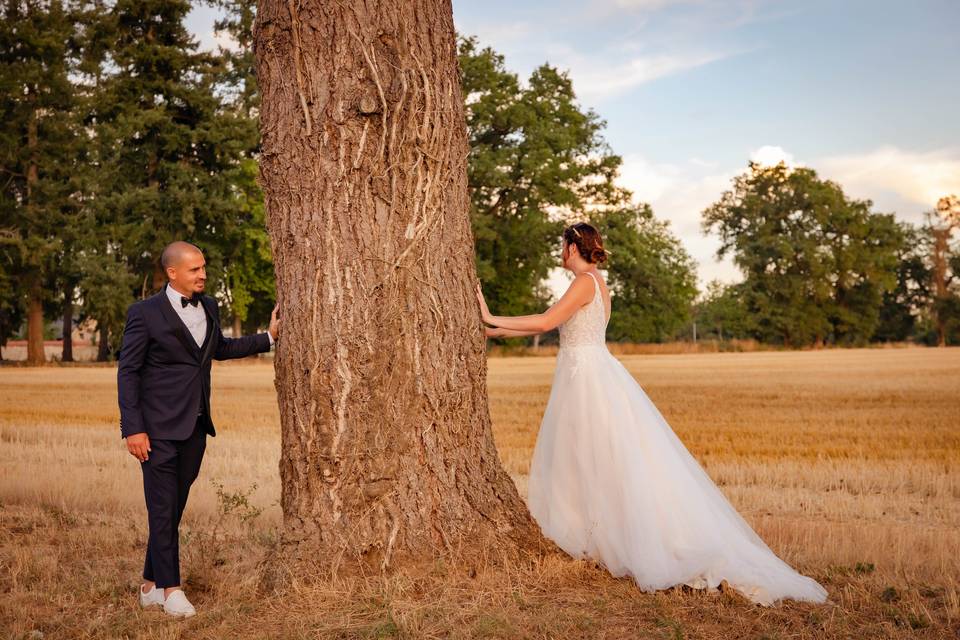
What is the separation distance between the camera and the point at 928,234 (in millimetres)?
84688

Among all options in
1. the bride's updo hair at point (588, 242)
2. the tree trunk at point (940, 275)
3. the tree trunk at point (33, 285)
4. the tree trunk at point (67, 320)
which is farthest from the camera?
the tree trunk at point (940, 275)

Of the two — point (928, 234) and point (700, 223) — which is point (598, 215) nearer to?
point (700, 223)

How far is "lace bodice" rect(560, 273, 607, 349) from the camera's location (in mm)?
6012

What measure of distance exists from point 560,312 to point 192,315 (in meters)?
2.27

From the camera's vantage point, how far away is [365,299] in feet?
16.0

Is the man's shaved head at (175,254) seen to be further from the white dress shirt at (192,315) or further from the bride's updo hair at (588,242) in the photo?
the bride's updo hair at (588,242)

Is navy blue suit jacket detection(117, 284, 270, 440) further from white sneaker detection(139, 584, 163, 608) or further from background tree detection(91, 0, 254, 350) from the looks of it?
background tree detection(91, 0, 254, 350)

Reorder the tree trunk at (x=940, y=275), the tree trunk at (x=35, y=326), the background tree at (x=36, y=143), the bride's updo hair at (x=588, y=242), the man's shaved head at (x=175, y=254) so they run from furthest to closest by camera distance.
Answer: the tree trunk at (x=940, y=275) < the tree trunk at (x=35, y=326) < the background tree at (x=36, y=143) < the bride's updo hair at (x=588, y=242) < the man's shaved head at (x=175, y=254)

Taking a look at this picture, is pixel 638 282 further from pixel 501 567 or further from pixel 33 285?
pixel 501 567

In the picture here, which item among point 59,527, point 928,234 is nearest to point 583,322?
point 59,527

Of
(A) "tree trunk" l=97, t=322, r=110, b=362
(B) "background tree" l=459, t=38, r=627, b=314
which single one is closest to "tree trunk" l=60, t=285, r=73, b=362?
(A) "tree trunk" l=97, t=322, r=110, b=362

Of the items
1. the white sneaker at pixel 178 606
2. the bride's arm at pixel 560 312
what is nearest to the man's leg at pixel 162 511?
the white sneaker at pixel 178 606

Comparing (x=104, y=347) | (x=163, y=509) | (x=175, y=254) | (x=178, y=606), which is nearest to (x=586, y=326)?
(x=175, y=254)

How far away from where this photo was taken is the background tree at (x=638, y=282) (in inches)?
2010
